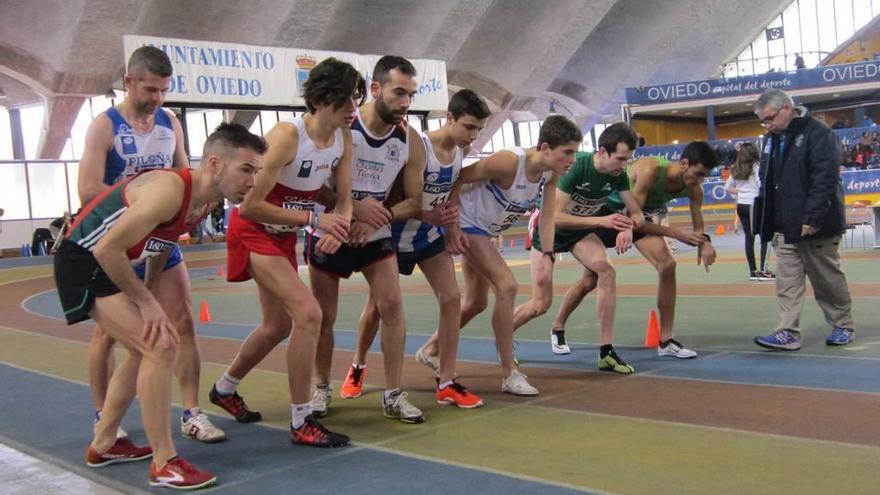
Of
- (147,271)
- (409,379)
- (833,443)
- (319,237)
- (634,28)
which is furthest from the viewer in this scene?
(634,28)

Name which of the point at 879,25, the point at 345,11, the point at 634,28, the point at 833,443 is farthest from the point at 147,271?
the point at 879,25

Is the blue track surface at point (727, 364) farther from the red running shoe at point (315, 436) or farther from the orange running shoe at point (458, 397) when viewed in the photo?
the red running shoe at point (315, 436)

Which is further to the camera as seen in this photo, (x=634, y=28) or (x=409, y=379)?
(x=634, y=28)

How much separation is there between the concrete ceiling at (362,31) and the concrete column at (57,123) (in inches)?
12.0

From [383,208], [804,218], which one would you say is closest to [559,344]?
[804,218]

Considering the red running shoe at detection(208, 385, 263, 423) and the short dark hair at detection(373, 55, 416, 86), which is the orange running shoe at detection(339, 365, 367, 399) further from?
the short dark hair at detection(373, 55, 416, 86)

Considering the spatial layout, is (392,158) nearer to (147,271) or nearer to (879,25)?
(147,271)

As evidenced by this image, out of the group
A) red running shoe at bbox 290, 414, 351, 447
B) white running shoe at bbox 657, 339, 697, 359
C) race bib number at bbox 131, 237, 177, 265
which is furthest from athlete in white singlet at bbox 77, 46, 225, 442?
white running shoe at bbox 657, 339, 697, 359

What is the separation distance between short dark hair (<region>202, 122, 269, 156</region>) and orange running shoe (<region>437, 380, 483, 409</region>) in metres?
2.19

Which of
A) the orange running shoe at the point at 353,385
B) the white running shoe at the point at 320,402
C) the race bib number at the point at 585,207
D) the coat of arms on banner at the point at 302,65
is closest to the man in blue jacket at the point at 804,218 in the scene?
the race bib number at the point at 585,207

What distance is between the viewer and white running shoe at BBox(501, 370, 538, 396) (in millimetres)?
5852

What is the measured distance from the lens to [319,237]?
5066 mm

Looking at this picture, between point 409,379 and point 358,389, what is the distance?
716mm

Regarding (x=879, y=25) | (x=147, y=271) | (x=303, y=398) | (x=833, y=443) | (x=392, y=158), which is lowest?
(x=833, y=443)
